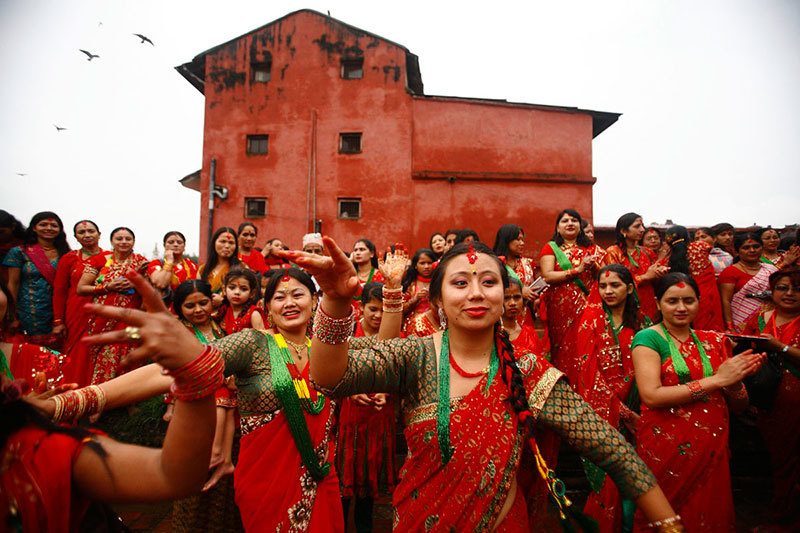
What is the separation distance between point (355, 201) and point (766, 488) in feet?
46.8

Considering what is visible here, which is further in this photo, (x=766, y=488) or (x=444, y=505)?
(x=766, y=488)

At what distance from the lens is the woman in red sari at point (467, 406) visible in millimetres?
1570

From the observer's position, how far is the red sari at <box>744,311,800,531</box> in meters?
3.26

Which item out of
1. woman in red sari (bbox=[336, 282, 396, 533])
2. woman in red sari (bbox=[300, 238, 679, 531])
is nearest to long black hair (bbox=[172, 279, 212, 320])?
woman in red sari (bbox=[336, 282, 396, 533])

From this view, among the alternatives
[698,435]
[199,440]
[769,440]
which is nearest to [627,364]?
[698,435]

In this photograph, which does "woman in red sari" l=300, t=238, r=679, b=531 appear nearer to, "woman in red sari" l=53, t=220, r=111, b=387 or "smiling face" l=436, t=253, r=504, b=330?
"smiling face" l=436, t=253, r=504, b=330

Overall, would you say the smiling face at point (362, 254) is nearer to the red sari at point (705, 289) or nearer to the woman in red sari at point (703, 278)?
the woman in red sari at point (703, 278)

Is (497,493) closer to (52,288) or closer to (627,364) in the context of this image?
(627,364)

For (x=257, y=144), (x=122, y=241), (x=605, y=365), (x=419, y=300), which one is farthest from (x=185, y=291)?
(x=257, y=144)

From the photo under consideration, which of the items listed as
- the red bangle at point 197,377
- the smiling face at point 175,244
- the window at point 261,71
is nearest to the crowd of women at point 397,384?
the red bangle at point 197,377

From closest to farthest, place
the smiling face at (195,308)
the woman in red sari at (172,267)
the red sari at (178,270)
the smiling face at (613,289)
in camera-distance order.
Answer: the smiling face at (195,308) → the smiling face at (613,289) → the woman in red sari at (172,267) → the red sari at (178,270)

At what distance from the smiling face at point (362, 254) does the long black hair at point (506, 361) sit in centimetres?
336

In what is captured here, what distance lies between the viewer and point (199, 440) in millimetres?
1100

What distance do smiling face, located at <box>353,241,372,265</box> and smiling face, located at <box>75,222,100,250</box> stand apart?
2855 mm
